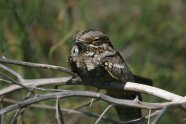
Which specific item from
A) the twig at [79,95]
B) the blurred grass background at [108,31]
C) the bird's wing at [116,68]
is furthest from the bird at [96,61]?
the blurred grass background at [108,31]

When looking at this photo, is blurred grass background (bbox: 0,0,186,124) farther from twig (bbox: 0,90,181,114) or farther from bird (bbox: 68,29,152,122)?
twig (bbox: 0,90,181,114)

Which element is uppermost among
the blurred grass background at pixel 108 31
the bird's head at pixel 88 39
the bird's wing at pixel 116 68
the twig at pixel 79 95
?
the blurred grass background at pixel 108 31

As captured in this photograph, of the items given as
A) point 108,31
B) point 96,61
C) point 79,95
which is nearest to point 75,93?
point 79,95

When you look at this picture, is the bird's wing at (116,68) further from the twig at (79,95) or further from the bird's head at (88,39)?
the twig at (79,95)

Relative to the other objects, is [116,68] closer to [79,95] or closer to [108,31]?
[79,95]

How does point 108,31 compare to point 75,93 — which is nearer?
point 75,93

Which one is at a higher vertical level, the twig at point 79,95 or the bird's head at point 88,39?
the bird's head at point 88,39

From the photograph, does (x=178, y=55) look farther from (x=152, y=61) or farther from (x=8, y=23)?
(x=8, y=23)
